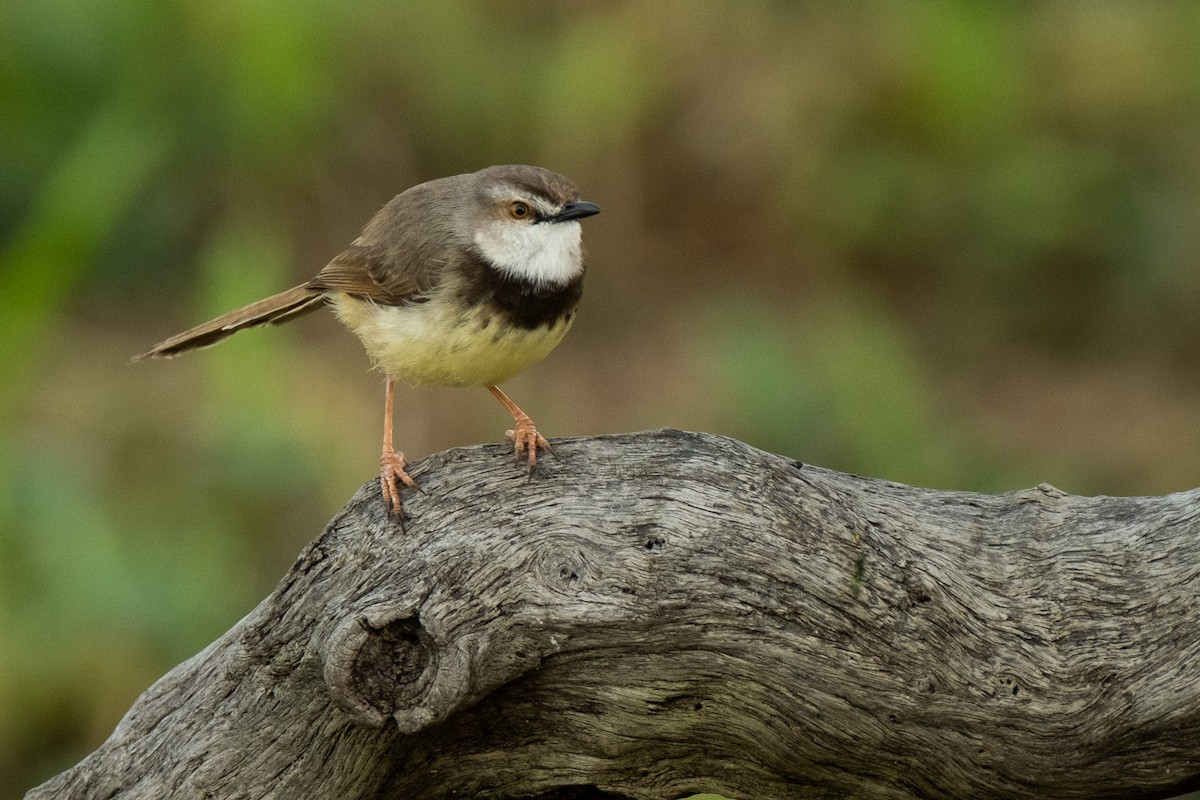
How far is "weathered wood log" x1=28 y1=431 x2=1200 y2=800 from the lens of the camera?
4504 millimetres

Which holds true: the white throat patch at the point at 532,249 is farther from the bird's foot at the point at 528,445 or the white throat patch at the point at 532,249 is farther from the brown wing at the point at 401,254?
the bird's foot at the point at 528,445

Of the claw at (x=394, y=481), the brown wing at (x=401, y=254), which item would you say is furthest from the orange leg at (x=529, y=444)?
the brown wing at (x=401, y=254)

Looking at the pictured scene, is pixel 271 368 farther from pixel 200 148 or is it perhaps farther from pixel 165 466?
pixel 200 148

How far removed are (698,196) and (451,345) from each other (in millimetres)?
6223

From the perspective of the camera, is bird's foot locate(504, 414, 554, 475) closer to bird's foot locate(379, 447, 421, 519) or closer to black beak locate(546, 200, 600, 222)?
bird's foot locate(379, 447, 421, 519)

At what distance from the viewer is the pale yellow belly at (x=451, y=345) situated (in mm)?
5258

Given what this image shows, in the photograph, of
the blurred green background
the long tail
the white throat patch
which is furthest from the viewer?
the blurred green background

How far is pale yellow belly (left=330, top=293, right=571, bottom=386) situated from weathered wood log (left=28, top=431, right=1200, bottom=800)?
1.55 ft

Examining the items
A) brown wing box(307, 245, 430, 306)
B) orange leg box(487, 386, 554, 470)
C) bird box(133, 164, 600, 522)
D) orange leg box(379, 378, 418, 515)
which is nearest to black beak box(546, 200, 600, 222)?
bird box(133, 164, 600, 522)

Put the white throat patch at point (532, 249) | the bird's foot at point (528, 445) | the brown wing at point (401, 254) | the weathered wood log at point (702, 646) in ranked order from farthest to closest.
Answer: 1. the brown wing at point (401, 254)
2. the white throat patch at point (532, 249)
3. the bird's foot at point (528, 445)
4. the weathered wood log at point (702, 646)

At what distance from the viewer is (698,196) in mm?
11211

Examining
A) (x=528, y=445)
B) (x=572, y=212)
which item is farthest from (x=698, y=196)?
(x=528, y=445)

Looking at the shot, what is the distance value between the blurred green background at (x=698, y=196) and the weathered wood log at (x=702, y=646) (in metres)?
4.30

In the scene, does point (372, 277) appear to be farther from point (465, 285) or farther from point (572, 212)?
point (572, 212)
